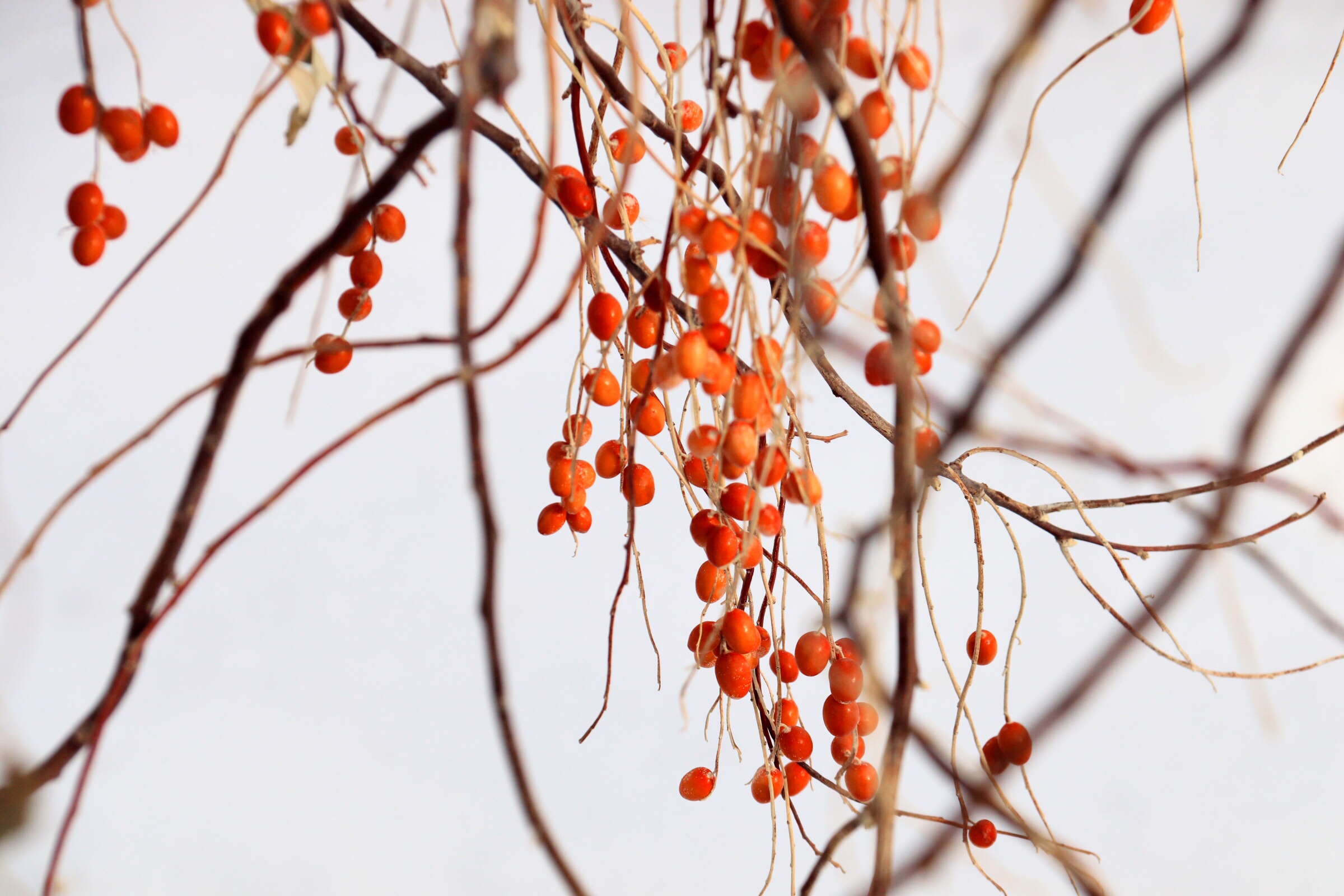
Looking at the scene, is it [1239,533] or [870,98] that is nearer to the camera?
[870,98]

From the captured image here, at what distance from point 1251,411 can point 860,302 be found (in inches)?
2.9

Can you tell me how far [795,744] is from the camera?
0.21 m

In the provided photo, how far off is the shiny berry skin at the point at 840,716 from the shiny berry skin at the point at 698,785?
0.03m

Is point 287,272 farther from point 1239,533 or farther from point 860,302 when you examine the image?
point 1239,533

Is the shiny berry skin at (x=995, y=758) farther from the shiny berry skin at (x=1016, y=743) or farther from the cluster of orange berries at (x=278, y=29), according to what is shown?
the cluster of orange berries at (x=278, y=29)

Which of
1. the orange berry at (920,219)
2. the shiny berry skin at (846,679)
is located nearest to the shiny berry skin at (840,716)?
the shiny berry skin at (846,679)

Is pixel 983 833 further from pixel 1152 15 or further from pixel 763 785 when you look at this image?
pixel 1152 15

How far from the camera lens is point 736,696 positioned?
0.64ft

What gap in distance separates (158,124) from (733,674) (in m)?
0.16

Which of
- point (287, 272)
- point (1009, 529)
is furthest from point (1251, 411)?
point (287, 272)

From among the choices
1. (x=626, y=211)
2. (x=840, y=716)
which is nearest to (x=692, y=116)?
(x=626, y=211)

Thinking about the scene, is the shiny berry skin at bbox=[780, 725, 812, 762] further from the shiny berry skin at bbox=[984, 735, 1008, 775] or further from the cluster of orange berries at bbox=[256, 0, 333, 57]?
the cluster of orange berries at bbox=[256, 0, 333, 57]

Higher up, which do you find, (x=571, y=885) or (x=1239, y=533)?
(x=1239, y=533)

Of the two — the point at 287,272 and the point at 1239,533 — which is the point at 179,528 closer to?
the point at 287,272
